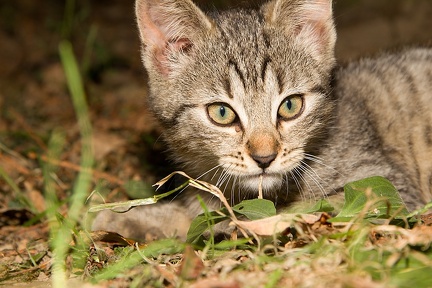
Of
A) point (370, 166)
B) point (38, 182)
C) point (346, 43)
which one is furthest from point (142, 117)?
point (370, 166)

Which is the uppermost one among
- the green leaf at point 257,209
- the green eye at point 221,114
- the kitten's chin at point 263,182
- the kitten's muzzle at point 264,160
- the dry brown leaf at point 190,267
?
the green eye at point 221,114

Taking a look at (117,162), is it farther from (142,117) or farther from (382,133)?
(382,133)

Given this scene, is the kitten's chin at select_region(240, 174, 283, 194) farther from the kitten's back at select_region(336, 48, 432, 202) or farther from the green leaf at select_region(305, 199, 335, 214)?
the kitten's back at select_region(336, 48, 432, 202)

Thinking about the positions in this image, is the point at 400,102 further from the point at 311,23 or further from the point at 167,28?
the point at 167,28

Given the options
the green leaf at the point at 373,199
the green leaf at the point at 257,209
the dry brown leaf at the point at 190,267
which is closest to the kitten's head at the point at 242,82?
the green leaf at the point at 257,209

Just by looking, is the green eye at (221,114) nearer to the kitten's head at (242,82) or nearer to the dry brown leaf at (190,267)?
the kitten's head at (242,82)

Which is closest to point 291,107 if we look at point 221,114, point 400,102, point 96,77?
point 221,114

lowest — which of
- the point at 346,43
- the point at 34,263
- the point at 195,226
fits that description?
the point at 34,263

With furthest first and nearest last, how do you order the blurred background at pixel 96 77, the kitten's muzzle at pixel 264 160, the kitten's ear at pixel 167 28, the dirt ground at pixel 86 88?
the blurred background at pixel 96 77 < the dirt ground at pixel 86 88 < the kitten's ear at pixel 167 28 < the kitten's muzzle at pixel 264 160
